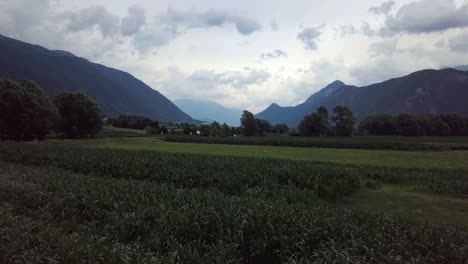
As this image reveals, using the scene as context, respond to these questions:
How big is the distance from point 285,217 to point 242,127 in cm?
9994

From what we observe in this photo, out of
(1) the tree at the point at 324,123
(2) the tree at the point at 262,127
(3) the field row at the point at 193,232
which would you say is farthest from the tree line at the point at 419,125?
(3) the field row at the point at 193,232

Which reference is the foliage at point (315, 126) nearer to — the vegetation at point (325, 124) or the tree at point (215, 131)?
the vegetation at point (325, 124)

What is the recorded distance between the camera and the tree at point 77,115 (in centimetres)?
6712

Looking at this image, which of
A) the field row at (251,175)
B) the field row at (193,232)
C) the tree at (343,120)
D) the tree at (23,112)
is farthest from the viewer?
the tree at (343,120)

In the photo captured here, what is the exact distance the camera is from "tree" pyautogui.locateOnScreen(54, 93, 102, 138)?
67125 millimetres

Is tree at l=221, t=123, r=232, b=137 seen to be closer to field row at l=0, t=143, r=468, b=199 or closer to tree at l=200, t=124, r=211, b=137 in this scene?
tree at l=200, t=124, r=211, b=137

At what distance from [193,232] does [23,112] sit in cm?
5372

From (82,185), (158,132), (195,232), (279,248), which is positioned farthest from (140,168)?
(158,132)

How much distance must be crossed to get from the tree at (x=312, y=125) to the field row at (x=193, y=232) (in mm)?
89861

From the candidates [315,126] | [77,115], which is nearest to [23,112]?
[77,115]

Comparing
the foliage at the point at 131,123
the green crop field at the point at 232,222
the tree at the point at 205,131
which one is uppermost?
the foliage at the point at 131,123

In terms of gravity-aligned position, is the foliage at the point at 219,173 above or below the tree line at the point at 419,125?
→ below

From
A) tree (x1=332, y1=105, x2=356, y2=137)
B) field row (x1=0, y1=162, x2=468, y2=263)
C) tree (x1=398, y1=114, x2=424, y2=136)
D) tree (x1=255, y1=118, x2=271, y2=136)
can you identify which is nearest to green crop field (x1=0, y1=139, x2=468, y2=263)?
field row (x1=0, y1=162, x2=468, y2=263)

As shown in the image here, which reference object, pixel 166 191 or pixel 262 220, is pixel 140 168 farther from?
pixel 262 220
